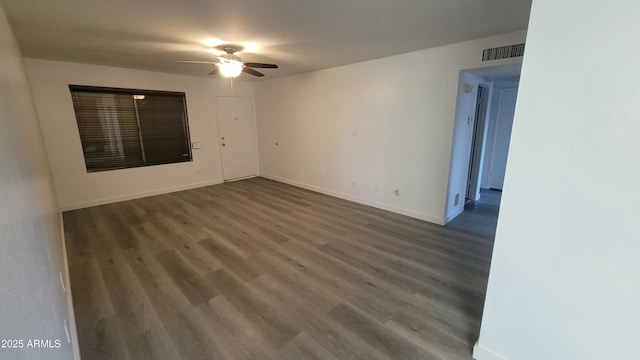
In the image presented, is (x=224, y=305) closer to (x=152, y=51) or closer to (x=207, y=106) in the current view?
(x=152, y=51)

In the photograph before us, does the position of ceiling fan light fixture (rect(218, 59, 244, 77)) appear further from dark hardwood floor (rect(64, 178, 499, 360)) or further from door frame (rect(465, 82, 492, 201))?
door frame (rect(465, 82, 492, 201))

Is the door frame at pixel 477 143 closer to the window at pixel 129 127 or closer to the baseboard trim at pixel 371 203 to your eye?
the baseboard trim at pixel 371 203

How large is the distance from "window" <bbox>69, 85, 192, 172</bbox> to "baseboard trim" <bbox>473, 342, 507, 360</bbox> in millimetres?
6008

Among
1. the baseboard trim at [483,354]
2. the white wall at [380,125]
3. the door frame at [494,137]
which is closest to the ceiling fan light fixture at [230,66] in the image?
the white wall at [380,125]

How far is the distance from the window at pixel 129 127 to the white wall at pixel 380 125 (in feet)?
7.36

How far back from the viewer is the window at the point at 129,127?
457 cm

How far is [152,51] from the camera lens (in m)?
3.61

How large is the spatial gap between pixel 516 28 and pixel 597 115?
88.3 inches

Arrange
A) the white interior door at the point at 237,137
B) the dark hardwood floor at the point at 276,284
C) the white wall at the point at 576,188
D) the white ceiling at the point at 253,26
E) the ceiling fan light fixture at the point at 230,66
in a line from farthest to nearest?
the white interior door at the point at 237,137, the ceiling fan light fixture at the point at 230,66, the white ceiling at the point at 253,26, the dark hardwood floor at the point at 276,284, the white wall at the point at 576,188

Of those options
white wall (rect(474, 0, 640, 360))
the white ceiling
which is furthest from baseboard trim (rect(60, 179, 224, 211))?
white wall (rect(474, 0, 640, 360))

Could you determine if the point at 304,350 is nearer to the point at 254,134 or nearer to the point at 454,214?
the point at 454,214

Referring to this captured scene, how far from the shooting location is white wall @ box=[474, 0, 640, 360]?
115cm

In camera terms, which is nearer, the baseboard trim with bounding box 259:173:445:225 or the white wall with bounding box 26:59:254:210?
the baseboard trim with bounding box 259:173:445:225

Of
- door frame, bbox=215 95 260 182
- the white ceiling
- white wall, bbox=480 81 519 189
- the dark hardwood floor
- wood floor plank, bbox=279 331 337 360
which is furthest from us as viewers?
door frame, bbox=215 95 260 182
